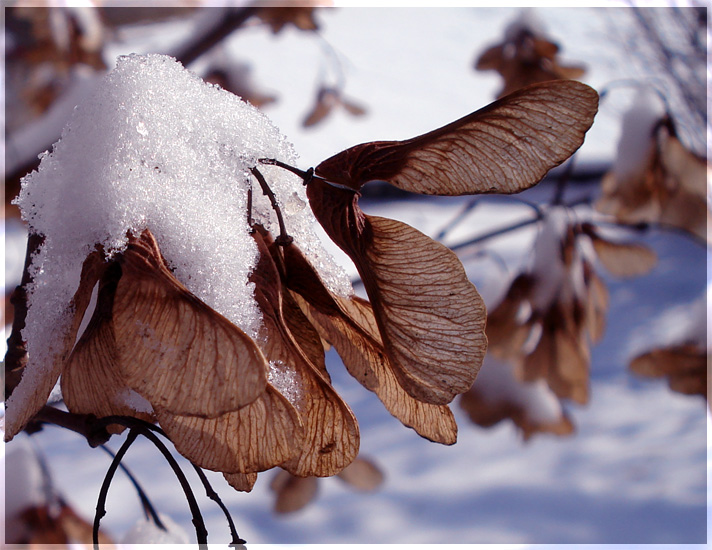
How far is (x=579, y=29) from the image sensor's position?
2.83 m

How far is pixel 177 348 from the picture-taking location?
0.16 m

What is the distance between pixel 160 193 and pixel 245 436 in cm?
9

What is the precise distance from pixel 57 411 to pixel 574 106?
0.73ft

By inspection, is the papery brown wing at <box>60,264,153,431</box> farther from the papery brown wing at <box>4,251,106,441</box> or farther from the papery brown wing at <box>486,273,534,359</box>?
the papery brown wing at <box>486,273,534,359</box>

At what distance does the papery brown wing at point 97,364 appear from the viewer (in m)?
0.18

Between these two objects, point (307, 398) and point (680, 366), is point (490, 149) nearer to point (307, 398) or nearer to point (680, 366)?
Result: point (307, 398)

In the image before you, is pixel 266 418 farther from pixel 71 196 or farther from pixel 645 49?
pixel 645 49

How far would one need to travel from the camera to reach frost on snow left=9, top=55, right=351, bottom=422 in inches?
7.5

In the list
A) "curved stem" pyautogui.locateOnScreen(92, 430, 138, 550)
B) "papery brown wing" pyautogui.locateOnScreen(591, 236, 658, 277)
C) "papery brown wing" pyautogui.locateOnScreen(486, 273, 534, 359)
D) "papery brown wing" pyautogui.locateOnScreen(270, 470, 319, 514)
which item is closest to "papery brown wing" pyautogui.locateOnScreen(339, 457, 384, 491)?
"papery brown wing" pyautogui.locateOnScreen(270, 470, 319, 514)

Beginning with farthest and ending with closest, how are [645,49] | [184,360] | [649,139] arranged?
[645,49]
[649,139]
[184,360]

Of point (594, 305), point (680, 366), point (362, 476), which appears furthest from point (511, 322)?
point (362, 476)

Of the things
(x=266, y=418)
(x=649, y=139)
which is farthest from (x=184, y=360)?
(x=649, y=139)

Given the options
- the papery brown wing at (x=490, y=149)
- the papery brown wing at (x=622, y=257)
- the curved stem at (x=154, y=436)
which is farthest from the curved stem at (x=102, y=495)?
the papery brown wing at (x=622, y=257)

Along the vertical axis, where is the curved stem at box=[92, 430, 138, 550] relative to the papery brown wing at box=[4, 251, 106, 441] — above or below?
below
